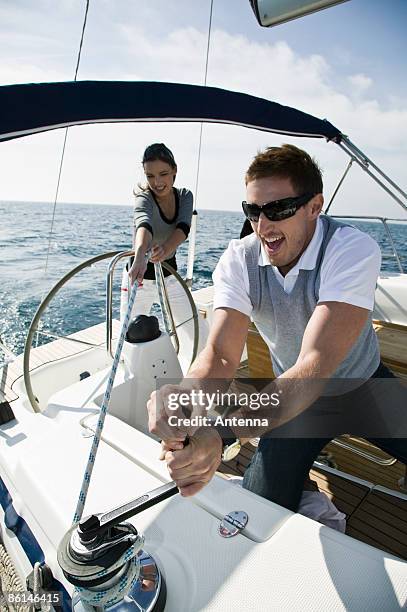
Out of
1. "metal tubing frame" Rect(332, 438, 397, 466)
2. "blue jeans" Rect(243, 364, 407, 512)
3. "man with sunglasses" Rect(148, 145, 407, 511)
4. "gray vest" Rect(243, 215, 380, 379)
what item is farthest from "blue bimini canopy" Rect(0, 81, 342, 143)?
"metal tubing frame" Rect(332, 438, 397, 466)

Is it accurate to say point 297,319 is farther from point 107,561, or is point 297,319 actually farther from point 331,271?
point 107,561

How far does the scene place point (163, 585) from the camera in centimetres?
81

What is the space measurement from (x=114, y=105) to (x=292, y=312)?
31.9 inches

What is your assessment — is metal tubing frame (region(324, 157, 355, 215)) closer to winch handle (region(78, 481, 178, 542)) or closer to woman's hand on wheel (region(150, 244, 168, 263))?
woman's hand on wheel (region(150, 244, 168, 263))

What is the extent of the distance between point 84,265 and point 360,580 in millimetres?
1403

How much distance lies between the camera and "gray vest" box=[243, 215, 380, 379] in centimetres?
130

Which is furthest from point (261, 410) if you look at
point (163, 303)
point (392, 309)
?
point (392, 309)

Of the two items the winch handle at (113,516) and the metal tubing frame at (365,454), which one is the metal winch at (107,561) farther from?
the metal tubing frame at (365,454)

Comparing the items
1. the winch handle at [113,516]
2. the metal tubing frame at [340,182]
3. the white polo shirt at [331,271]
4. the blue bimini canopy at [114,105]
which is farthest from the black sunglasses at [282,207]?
the metal tubing frame at [340,182]

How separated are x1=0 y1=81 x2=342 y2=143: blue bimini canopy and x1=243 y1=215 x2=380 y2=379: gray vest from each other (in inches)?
19.7

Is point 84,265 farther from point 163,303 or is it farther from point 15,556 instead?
point 15,556

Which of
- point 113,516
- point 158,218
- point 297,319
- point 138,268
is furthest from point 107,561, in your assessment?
point 158,218

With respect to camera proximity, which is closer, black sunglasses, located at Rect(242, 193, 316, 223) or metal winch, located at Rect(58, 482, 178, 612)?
metal winch, located at Rect(58, 482, 178, 612)

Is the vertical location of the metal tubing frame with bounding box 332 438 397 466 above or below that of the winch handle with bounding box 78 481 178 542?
below
